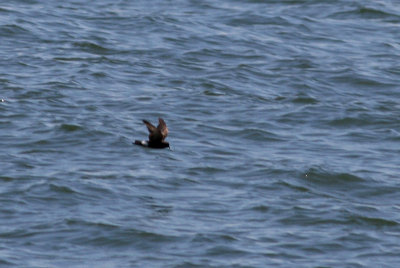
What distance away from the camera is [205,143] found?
13320mm

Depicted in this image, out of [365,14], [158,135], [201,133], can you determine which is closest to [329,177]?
[201,133]

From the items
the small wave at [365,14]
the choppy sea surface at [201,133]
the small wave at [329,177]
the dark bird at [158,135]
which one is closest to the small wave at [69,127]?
the choppy sea surface at [201,133]

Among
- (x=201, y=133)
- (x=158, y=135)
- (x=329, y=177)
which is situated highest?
(x=158, y=135)

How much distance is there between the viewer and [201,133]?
13.7 meters

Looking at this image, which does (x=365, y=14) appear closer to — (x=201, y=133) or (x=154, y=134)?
(x=201, y=133)

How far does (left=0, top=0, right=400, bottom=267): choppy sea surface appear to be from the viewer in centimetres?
1045

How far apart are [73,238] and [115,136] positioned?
308 centimetres

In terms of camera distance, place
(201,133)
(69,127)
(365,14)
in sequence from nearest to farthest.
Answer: (69,127)
(201,133)
(365,14)

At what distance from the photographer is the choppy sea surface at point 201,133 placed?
34.3 ft

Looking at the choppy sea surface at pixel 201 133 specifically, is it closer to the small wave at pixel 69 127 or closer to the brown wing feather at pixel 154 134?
the small wave at pixel 69 127

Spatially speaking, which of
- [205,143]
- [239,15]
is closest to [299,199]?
[205,143]

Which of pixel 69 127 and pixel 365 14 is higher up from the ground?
pixel 365 14

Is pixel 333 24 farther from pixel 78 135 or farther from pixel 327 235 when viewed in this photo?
pixel 327 235

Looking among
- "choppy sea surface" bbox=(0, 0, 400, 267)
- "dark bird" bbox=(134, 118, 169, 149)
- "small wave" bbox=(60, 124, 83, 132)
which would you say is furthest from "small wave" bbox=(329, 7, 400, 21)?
"dark bird" bbox=(134, 118, 169, 149)
